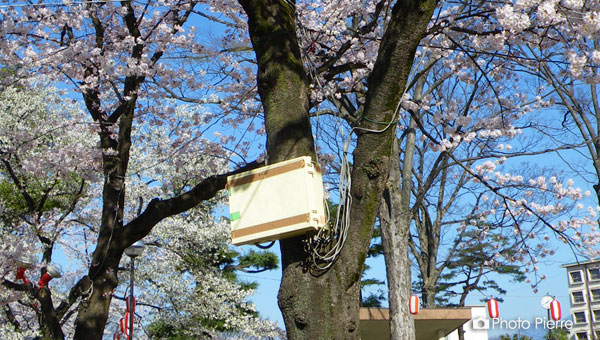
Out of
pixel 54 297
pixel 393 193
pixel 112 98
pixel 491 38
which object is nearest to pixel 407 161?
pixel 393 193

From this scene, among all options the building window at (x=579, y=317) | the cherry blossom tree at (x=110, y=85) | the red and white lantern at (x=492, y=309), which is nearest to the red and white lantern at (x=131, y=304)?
the cherry blossom tree at (x=110, y=85)

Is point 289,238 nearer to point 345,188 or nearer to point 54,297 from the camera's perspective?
point 345,188

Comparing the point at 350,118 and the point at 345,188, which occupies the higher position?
the point at 350,118

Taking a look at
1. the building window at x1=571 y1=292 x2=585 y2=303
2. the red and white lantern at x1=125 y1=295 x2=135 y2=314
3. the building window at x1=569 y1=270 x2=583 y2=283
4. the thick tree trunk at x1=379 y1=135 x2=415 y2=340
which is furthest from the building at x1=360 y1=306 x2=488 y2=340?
the building window at x1=571 y1=292 x2=585 y2=303

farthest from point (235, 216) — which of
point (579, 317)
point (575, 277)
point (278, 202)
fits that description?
point (579, 317)

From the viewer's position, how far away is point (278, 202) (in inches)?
126

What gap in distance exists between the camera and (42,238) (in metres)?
11.2

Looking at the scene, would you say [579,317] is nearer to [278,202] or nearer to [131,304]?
[131,304]

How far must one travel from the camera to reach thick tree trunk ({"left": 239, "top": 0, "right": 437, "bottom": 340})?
10.1 ft

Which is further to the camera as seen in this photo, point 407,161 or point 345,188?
point 407,161

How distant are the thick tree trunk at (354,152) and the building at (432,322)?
33.7ft

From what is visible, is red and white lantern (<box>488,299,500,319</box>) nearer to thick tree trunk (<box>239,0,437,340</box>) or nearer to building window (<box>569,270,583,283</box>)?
thick tree trunk (<box>239,0,437,340</box>)

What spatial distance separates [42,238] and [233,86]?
4.67 m

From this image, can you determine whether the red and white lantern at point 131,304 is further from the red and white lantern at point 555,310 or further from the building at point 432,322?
the red and white lantern at point 555,310
